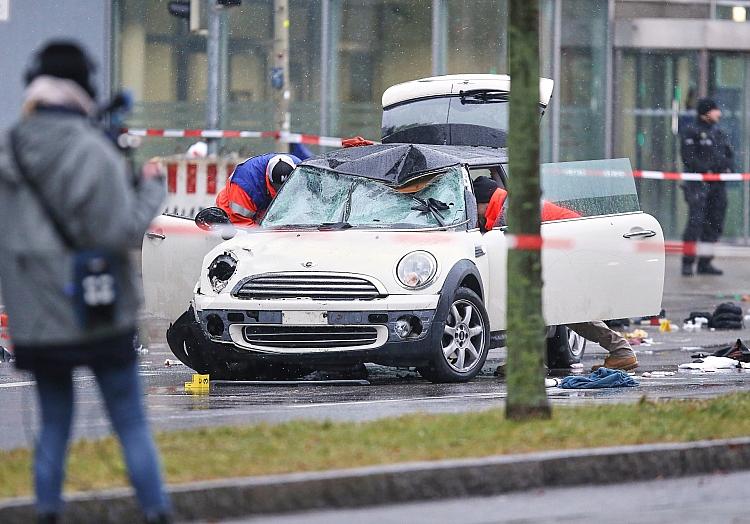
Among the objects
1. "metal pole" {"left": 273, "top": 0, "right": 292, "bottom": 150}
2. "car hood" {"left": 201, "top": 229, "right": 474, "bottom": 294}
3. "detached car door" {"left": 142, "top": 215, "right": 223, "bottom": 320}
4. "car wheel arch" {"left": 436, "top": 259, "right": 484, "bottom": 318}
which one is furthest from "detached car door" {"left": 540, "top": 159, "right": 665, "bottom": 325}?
"metal pole" {"left": 273, "top": 0, "right": 292, "bottom": 150}

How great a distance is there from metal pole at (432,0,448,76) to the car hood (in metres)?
15.3

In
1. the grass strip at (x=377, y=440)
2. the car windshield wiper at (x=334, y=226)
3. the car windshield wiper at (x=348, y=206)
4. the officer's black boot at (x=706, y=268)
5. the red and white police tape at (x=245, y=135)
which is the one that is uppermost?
the red and white police tape at (x=245, y=135)

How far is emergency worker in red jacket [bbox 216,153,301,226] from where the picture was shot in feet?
45.2

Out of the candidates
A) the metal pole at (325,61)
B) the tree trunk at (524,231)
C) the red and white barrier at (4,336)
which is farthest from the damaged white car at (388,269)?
the metal pole at (325,61)

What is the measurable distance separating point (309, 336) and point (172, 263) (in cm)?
130

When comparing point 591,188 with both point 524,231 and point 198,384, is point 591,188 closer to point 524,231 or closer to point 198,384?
point 198,384

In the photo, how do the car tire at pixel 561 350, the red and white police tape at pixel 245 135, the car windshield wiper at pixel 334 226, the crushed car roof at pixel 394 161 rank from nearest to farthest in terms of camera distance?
1. the car windshield wiper at pixel 334 226
2. the crushed car roof at pixel 394 161
3. the car tire at pixel 561 350
4. the red and white police tape at pixel 245 135

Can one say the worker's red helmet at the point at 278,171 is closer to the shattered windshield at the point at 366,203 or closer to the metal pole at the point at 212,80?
the shattered windshield at the point at 366,203

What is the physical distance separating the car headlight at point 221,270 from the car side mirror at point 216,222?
0.49 m

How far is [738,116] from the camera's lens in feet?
93.0

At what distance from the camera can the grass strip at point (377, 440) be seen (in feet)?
24.5

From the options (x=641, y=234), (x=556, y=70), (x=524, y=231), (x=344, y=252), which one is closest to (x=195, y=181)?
(x=556, y=70)

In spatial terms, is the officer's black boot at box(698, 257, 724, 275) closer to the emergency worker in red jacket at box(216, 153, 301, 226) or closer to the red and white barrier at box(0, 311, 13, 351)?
the red and white barrier at box(0, 311, 13, 351)

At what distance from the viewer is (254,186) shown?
548 inches
